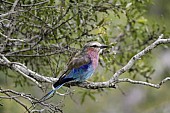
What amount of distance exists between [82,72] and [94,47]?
31 cm

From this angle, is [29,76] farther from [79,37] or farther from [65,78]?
[79,37]

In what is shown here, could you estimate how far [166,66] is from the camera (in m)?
14.8

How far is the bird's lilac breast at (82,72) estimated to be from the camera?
4738mm

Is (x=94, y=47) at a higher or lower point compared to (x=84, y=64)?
higher

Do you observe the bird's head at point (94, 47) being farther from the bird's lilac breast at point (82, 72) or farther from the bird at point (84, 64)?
the bird's lilac breast at point (82, 72)

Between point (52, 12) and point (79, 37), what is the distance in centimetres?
42

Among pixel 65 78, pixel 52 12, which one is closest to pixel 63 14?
pixel 52 12

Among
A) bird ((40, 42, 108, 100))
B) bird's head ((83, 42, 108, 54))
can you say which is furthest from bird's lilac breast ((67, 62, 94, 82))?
bird's head ((83, 42, 108, 54))

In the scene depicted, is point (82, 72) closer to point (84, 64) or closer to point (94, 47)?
point (84, 64)

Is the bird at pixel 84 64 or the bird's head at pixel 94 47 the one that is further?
the bird's head at pixel 94 47

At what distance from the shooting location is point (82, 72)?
4.84m

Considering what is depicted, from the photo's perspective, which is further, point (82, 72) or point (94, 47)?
point (94, 47)

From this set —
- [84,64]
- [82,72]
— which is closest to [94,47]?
[84,64]

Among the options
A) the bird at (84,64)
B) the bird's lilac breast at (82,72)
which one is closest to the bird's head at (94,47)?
the bird at (84,64)
